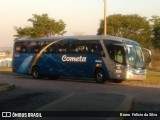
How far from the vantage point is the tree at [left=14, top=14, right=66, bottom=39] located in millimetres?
56344

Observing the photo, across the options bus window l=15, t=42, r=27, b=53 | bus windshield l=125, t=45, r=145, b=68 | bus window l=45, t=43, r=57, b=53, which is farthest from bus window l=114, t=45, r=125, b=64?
bus window l=15, t=42, r=27, b=53

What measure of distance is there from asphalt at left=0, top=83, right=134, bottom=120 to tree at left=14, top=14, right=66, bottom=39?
45.9 metres

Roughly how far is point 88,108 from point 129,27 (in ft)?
225

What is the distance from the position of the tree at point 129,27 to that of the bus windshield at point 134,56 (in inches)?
1823

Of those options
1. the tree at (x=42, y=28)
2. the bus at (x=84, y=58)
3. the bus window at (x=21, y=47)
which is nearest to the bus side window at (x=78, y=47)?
the bus at (x=84, y=58)

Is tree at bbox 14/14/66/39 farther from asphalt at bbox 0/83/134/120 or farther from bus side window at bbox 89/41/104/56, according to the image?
asphalt at bbox 0/83/134/120

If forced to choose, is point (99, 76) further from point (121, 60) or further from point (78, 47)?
point (78, 47)

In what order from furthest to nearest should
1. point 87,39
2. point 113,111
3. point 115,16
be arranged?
1. point 115,16
2. point 87,39
3. point 113,111

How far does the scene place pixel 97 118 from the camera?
24.8 feet

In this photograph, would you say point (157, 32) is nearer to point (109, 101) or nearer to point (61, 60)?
point (61, 60)

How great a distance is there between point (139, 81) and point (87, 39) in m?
4.38

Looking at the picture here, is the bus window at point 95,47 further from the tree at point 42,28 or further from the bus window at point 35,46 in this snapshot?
the tree at point 42,28

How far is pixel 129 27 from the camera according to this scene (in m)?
76.5

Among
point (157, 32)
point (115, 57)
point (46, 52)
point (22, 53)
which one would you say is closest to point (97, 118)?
point (115, 57)
